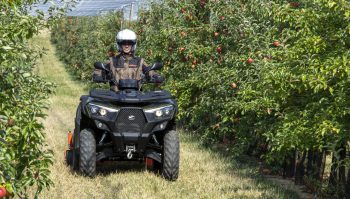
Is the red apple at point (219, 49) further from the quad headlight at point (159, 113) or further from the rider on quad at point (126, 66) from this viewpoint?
the quad headlight at point (159, 113)

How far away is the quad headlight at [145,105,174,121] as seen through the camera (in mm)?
7984

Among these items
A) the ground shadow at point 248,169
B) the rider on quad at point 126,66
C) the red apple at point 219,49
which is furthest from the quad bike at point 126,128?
the red apple at point 219,49

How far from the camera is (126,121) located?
26.1 feet

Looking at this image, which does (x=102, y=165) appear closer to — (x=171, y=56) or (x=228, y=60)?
(x=228, y=60)

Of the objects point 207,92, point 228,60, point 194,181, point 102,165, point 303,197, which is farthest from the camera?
point 207,92

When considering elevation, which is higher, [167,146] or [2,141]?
[2,141]

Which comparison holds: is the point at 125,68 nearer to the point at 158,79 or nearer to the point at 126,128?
the point at 158,79

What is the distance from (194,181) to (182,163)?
4.42ft

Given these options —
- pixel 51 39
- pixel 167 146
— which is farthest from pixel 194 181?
pixel 51 39

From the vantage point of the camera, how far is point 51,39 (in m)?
50.7

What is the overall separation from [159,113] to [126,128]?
45 centimetres

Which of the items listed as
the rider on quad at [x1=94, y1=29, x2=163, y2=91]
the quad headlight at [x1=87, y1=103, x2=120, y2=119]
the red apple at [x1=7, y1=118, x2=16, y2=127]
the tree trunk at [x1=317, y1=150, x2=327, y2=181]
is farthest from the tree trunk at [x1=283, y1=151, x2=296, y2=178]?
the red apple at [x1=7, y1=118, x2=16, y2=127]

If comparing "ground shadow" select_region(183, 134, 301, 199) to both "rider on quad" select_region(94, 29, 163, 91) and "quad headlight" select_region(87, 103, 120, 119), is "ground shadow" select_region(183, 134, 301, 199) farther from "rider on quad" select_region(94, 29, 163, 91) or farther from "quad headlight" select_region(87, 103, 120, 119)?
"rider on quad" select_region(94, 29, 163, 91)

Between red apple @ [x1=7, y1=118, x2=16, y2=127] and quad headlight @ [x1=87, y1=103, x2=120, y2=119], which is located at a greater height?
red apple @ [x1=7, y1=118, x2=16, y2=127]
